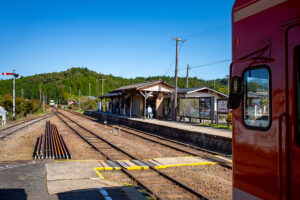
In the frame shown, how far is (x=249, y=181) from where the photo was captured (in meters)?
2.90

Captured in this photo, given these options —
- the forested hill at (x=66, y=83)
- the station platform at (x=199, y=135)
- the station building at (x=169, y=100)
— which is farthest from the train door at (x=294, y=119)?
the forested hill at (x=66, y=83)

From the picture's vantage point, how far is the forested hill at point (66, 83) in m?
115

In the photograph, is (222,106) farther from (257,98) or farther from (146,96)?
(257,98)

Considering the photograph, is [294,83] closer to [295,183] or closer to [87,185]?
[295,183]

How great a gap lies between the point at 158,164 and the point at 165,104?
1918 cm

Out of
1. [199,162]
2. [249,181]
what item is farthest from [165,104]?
[249,181]

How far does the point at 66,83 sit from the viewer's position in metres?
146

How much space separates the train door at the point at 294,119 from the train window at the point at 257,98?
11.3 inches

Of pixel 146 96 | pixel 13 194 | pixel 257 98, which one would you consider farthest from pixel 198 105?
pixel 257 98

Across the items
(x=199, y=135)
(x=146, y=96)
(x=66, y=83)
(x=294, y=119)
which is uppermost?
(x=66, y=83)

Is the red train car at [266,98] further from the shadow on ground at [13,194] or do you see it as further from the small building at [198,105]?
the small building at [198,105]

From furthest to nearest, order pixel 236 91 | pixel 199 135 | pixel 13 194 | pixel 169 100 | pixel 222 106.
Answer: pixel 169 100 → pixel 222 106 → pixel 199 135 → pixel 13 194 → pixel 236 91

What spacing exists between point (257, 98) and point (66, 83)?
15209cm

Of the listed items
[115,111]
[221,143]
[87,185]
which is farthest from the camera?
[115,111]
